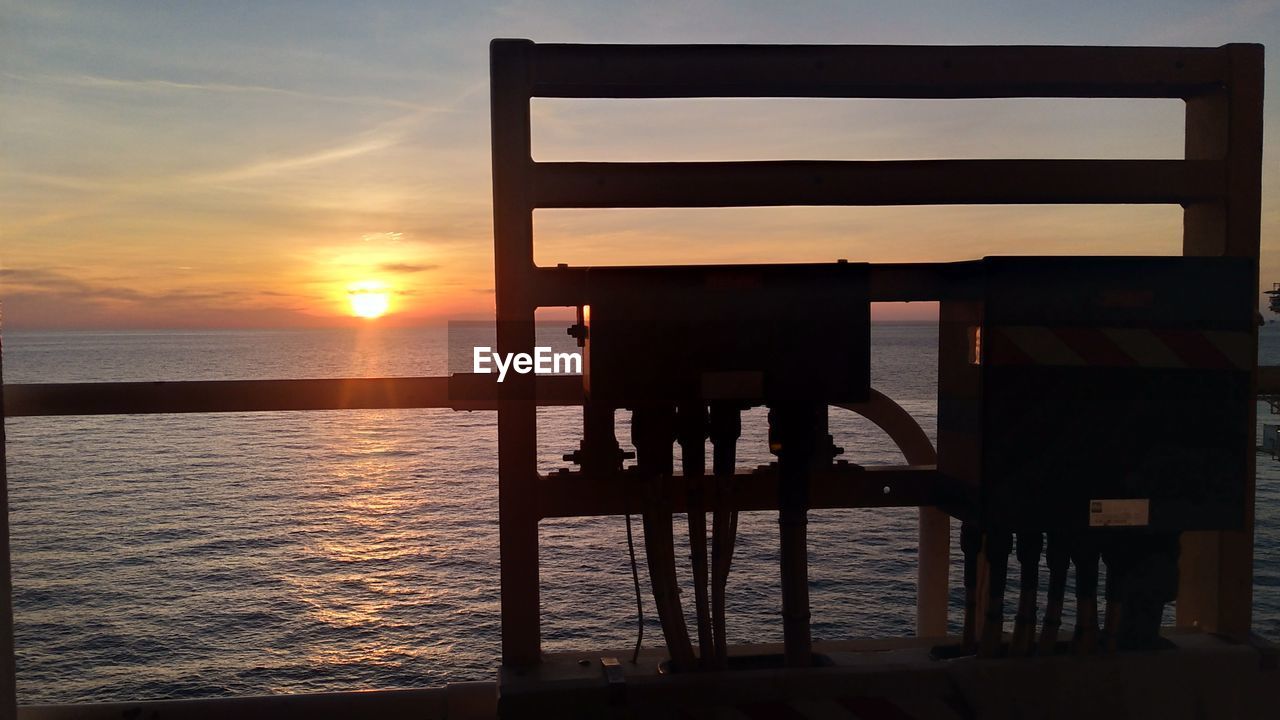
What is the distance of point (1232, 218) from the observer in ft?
7.98

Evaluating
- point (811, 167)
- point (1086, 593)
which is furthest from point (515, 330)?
point (1086, 593)

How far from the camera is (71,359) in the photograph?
126 metres

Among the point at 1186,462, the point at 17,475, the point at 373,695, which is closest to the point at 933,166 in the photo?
the point at 1186,462

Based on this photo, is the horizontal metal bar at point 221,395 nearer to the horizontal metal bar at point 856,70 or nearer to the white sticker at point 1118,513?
the horizontal metal bar at point 856,70

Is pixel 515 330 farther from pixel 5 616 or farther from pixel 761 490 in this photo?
pixel 5 616

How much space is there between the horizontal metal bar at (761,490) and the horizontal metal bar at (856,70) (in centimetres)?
109

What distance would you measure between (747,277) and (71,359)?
150 m

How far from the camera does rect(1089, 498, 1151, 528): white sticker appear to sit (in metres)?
2.36

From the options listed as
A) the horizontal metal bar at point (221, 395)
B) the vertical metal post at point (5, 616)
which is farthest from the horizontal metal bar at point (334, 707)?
the horizontal metal bar at point (221, 395)

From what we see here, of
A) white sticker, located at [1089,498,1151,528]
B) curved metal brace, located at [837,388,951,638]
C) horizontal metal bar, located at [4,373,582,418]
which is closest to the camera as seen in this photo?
white sticker, located at [1089,498,1151,528]

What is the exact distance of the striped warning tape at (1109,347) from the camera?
2316mm

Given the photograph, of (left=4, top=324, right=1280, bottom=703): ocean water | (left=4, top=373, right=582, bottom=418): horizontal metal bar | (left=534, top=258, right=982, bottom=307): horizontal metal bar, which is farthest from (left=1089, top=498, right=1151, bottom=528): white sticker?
(left=4, top=324, right=1280, bottom=703): ocean water

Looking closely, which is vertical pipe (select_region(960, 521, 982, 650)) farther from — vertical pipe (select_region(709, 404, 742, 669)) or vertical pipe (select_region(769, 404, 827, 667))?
vertical pipe (select_region(709, 404, 742, 669))

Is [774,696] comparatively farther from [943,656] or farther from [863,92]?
[863,92]
